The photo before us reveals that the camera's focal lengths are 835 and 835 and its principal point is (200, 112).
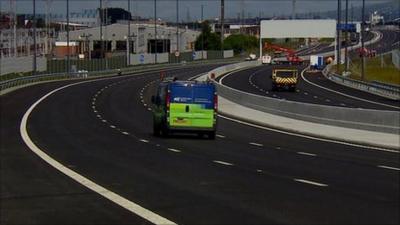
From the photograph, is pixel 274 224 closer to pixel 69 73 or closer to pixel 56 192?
pixel 56 192

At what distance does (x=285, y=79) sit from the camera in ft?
231

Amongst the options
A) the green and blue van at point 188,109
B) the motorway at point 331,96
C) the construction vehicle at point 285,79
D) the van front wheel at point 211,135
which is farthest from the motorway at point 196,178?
the construction vehicle at point 285,79

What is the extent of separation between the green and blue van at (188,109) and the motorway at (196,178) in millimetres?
473

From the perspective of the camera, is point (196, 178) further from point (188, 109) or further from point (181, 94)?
point (181, 94)

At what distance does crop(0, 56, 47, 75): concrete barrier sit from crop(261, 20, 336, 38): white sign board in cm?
3570

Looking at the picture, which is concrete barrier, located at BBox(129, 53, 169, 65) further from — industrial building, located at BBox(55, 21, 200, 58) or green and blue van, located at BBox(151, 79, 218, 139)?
green and blue van, located at BBox(151, 79, 218, 139)

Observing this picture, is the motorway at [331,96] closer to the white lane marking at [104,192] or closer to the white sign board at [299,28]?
the white lane marking at [104,192]

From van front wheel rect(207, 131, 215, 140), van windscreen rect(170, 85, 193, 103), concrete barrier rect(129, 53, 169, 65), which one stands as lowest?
van front wheel rect(207, 131, 215, 140)

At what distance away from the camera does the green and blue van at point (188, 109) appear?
97.9 feet

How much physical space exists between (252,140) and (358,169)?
9809mm

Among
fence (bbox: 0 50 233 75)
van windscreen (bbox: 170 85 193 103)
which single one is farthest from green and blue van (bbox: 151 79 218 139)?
fence (bbox: 0 50 233 75)

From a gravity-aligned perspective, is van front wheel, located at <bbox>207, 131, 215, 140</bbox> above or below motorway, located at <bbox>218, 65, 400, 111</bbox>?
above

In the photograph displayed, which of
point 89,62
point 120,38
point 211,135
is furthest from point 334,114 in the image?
point 120,38

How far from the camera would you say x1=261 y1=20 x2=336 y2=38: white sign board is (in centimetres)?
11638
